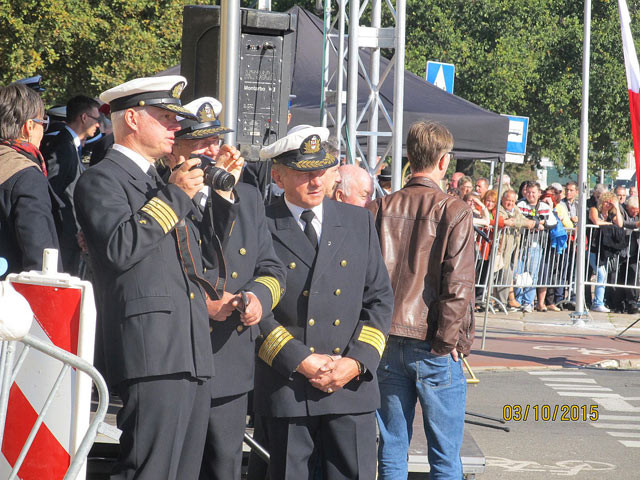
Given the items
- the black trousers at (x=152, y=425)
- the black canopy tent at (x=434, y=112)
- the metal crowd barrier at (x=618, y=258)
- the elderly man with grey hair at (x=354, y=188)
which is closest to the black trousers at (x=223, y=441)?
the black trousers at (x=152, y=425)

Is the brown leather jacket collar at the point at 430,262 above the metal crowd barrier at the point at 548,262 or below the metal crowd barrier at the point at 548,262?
above

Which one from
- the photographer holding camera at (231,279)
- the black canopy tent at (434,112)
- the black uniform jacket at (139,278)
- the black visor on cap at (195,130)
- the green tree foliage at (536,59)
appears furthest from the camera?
the green tree foliage at (536,59)

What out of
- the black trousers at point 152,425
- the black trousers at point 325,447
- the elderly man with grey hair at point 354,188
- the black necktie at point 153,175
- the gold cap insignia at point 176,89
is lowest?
the black trousers at point 325,447

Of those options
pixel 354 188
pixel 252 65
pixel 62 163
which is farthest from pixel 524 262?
pixel 354 188

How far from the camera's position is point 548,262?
14.8m

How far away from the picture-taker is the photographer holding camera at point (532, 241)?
47.7 ft

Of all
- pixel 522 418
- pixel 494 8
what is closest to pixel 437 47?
pixel 494 8

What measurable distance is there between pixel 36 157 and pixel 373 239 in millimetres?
2030

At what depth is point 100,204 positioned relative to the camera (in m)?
3.29

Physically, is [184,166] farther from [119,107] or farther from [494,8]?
[494,8]

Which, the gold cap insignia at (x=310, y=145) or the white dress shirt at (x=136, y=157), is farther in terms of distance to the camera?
the gold cap insignia at (x=310, y=145)

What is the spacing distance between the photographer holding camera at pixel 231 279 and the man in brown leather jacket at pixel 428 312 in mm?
765
